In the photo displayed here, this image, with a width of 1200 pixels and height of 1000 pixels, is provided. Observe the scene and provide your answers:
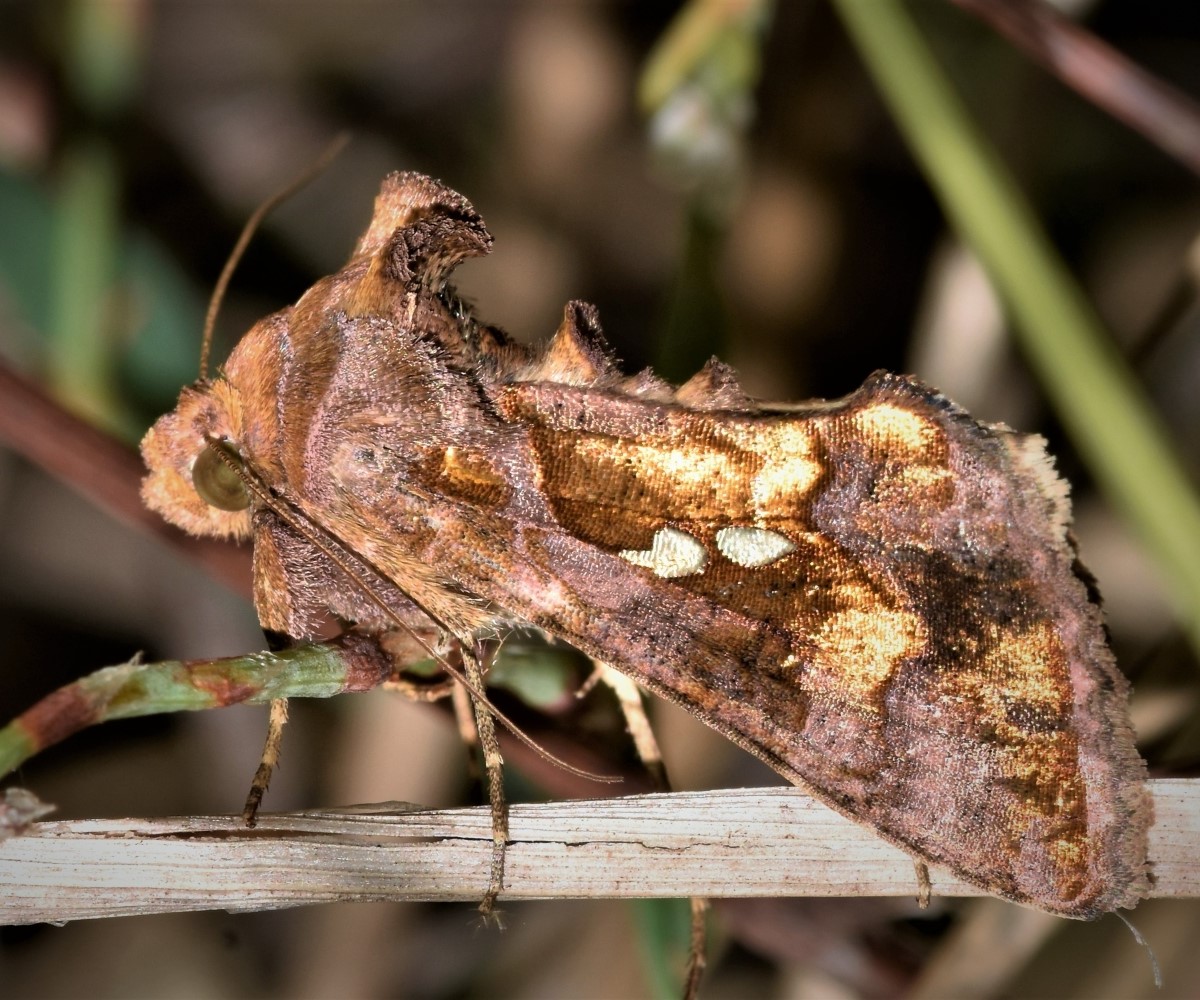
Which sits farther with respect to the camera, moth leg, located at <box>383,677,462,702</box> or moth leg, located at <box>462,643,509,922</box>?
moth leg, located at <box>383,677,462,702</box>

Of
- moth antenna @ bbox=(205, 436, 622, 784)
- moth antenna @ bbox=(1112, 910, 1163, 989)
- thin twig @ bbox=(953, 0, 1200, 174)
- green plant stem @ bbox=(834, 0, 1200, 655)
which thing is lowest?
moth antenna @ bbox=(1112, 910, 1163, 989)

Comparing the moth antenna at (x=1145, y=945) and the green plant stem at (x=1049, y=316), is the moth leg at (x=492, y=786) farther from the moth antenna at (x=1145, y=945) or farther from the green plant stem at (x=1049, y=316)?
the green plant stem at (x=1049, y=316)

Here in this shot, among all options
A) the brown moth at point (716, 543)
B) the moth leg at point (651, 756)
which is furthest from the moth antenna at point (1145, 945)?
the moth leg at point (651, 756)

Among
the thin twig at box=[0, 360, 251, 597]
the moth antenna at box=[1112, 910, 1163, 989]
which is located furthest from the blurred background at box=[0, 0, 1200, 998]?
the moth antenna at box=[1112, 910, 1163, 989]

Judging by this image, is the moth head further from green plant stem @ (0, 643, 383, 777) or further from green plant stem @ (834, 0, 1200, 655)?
green plant stem @ (834, 0, 1200, 655)

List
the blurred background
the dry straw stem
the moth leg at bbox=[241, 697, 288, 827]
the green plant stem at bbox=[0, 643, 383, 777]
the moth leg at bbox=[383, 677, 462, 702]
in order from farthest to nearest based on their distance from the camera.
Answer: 1. the blurred background
2. the moth leg at bbox=[383, 677, 462, 702]
3. the moth leg at bbox=[241, 697, 288, 827]
4. the dry straw stem
5. the green plant stem at bbox=[0, 643, 383, 777]

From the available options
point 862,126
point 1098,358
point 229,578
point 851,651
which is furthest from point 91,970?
point 862,126

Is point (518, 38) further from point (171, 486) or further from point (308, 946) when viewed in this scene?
point (308, 946)
